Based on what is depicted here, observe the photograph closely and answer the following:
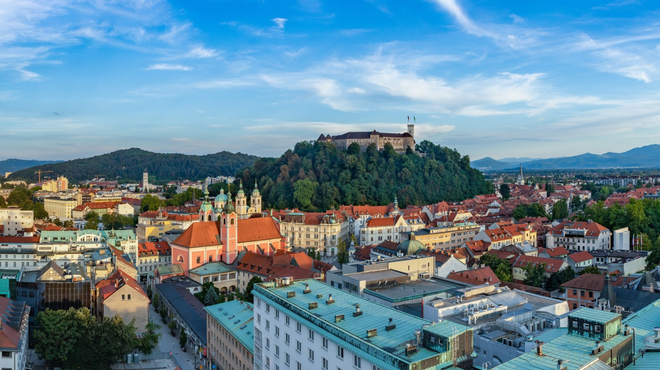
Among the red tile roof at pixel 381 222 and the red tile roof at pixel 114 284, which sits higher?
the red tile roof at pixel 381 222

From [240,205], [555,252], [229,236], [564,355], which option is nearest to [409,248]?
[555,252]

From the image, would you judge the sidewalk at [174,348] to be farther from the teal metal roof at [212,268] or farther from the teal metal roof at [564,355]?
the teal metal roof at [564,355]

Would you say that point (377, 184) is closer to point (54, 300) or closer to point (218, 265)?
point (218, 265)

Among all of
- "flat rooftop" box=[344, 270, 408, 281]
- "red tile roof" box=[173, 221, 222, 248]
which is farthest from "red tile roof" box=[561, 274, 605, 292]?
"red tile roof" box=[173, 221, 222, 248]

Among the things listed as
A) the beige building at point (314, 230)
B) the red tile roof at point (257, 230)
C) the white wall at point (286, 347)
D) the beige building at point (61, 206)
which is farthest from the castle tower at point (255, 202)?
the white wall at point (286, 347)

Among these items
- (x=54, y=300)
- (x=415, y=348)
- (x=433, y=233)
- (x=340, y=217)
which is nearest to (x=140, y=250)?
(x=54, y=300)

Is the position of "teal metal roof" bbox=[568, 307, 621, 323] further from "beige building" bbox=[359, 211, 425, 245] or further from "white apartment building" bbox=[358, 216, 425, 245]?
"white apartment building" bbox=[358, 216, 425, 245]
